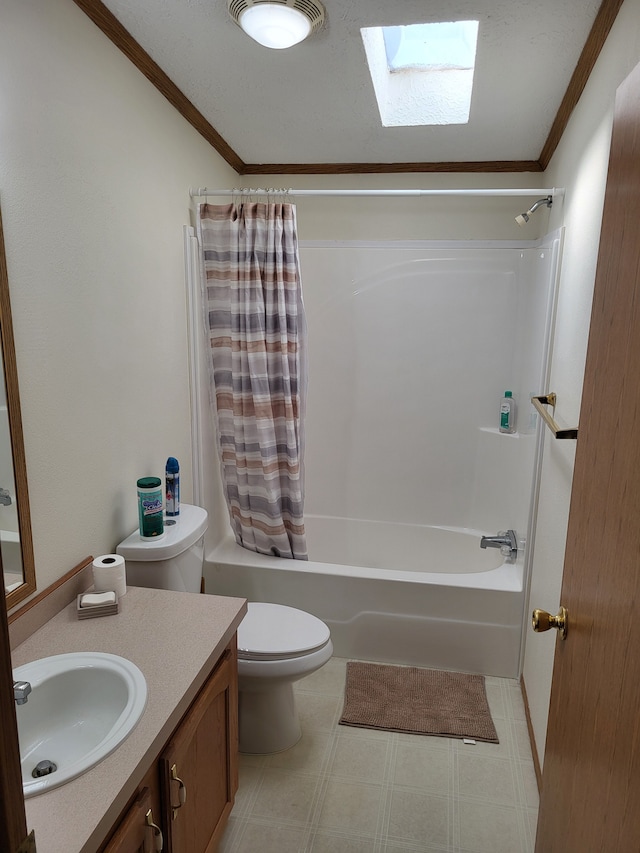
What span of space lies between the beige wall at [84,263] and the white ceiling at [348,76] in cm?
21

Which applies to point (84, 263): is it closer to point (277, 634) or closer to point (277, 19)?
point (277, 19)

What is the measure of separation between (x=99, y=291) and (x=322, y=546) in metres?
2.13

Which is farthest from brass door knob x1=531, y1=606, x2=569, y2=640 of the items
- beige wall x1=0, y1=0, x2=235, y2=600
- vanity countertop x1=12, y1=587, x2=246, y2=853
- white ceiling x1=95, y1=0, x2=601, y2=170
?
white ceiling x1=95, y1=0, x2=601, y2=170

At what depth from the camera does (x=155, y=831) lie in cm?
113

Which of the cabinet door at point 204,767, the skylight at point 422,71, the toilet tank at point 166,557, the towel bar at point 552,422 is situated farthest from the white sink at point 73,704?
the skylight at point 422,71

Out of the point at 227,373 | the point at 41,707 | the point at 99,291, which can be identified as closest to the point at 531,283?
the point at 227,373

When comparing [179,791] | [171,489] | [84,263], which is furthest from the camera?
[171,489]

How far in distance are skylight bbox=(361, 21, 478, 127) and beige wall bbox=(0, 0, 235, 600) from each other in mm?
806

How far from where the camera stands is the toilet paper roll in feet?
5.47

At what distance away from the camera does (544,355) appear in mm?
2439

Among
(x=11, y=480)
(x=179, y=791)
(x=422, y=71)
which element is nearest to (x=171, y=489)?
(x=11, y=480)

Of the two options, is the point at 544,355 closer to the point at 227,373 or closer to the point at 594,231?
the point at 594,231

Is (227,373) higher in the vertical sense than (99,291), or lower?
lower

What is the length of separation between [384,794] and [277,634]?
2.08ft
